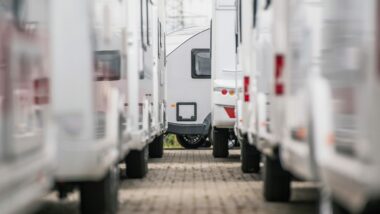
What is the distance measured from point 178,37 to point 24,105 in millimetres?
20512

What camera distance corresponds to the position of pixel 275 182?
10.6 m

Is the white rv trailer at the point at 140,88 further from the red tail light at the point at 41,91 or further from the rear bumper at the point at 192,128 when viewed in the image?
the rear bumper at the point at 192,128

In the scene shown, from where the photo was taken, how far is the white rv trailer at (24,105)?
5266mm

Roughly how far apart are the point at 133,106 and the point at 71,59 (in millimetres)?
4293

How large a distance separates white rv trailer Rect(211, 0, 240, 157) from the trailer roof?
661 centimetres

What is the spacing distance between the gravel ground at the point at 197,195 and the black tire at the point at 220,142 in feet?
9.79

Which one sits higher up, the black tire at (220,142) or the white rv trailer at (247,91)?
the white rv trailer at (247,91)

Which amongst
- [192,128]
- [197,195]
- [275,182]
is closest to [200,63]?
[192,128]

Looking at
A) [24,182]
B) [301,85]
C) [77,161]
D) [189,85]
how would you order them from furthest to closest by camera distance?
[189,85]
[301,85]
[77,161]
[24,182]

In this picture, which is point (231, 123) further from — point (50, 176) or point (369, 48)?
point (369, 48)

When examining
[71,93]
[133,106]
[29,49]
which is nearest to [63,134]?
[71,93]

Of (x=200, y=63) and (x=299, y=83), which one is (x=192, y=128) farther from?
(x=299, y=83)

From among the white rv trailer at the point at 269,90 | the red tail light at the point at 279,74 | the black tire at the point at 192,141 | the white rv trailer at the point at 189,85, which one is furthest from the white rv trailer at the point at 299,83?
the black tire at the point at 192,141

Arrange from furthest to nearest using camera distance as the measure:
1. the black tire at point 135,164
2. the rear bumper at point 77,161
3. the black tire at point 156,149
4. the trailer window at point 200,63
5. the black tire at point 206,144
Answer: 1. the black tire at point 206,144
2. the trailer window at point 200,63
3. the black tire at point 156,149
4. the black tire at point 135,164
5. the rear bumper at point 77,161
